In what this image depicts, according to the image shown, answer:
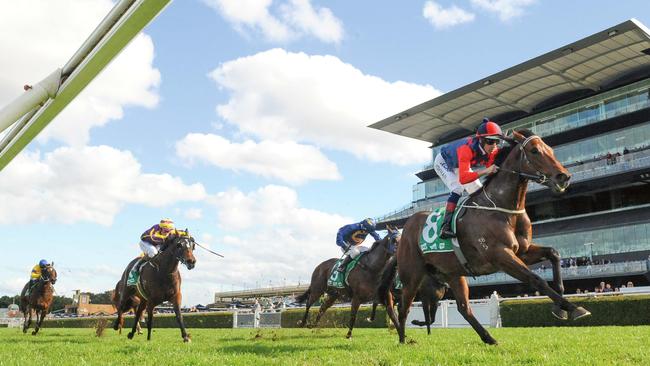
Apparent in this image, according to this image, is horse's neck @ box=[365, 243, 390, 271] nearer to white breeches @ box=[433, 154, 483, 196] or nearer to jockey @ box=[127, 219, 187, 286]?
white breeches @ box=[433, 154, 483, 196]

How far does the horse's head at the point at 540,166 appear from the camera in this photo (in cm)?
623

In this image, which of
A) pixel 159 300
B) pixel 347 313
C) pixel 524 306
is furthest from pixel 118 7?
pixel 347 313

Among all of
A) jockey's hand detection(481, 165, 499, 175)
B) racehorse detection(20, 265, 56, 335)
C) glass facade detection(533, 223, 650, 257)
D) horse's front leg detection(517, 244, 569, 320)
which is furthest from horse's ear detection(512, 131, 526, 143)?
glass facade detection(533, 223, 650, 257)

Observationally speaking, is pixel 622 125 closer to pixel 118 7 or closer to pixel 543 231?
pixel 543 231

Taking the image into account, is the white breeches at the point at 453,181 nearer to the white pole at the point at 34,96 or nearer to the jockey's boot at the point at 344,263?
the jockey's boot at the point at 344,263

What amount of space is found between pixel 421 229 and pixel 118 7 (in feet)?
23.0

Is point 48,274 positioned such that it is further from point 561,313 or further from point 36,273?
point 561,313

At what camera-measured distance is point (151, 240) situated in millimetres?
12383

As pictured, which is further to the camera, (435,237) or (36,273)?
(36,273)

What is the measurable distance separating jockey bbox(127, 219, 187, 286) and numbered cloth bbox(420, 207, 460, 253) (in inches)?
255

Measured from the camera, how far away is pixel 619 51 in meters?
40.2

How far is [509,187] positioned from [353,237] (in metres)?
6.96

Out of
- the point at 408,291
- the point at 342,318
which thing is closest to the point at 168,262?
the point at 408,291

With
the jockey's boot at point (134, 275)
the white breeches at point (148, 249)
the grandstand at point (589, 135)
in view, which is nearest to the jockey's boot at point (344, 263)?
the white breeches at point (148, 249)
